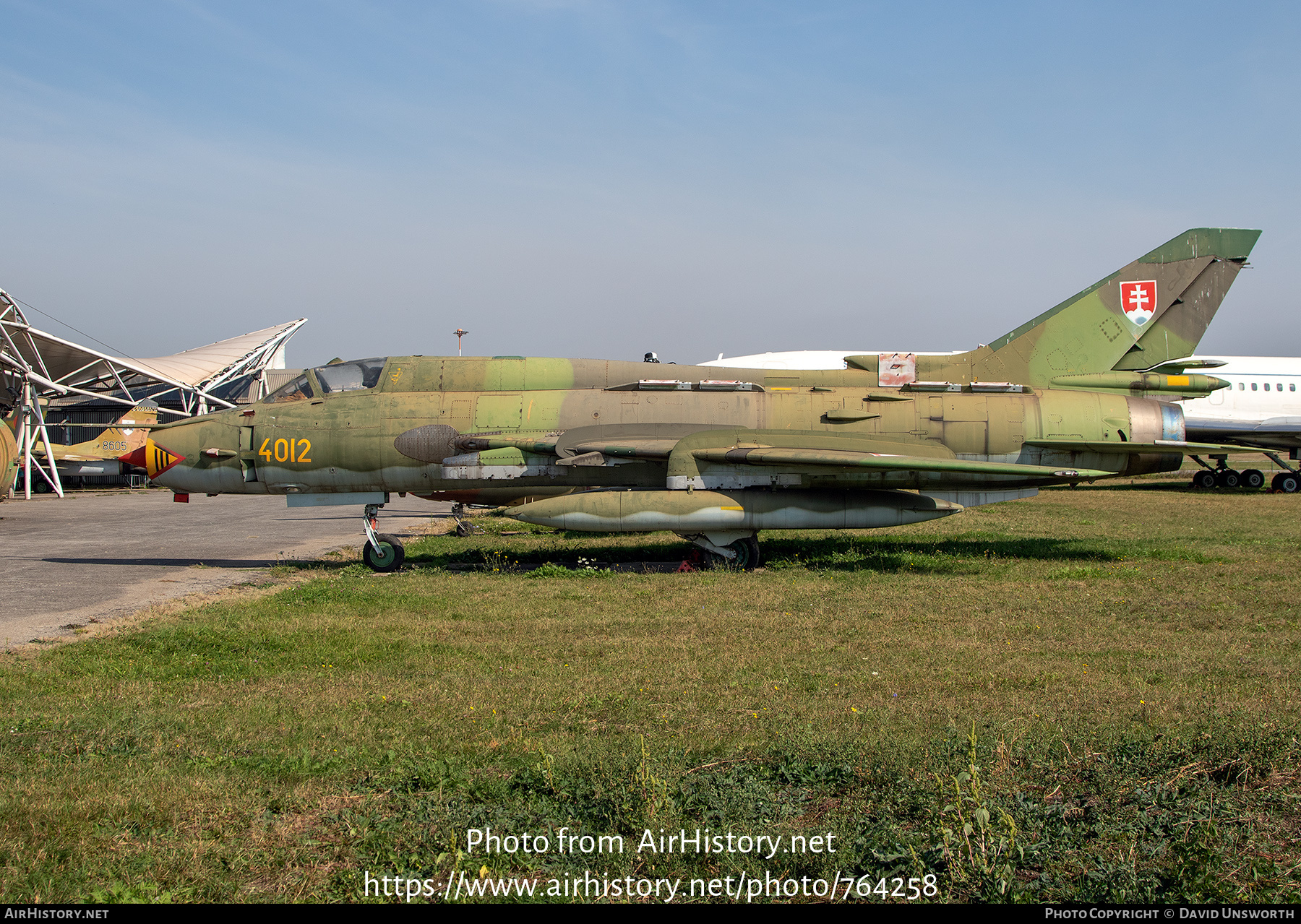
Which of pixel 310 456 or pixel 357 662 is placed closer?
pixel 357 662

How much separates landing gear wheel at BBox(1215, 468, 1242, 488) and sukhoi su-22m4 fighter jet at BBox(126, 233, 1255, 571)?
18.7 metres

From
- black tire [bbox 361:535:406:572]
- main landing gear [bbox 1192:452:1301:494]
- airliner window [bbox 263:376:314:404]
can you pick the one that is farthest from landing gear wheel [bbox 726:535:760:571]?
main landing gear [bbox 1192:452:1301:494]

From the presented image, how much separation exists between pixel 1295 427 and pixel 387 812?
108ft

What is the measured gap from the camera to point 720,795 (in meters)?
4.43

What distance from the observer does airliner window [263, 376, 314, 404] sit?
47.6 ft

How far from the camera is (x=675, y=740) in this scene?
17.8 feet

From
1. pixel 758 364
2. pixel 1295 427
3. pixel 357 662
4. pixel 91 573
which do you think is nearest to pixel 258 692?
pixel 357 662

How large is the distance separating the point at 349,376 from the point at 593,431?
4288 mm

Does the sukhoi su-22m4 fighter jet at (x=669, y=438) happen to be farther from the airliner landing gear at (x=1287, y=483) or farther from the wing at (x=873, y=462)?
the airliner landing gear at (x=1287, y=483)

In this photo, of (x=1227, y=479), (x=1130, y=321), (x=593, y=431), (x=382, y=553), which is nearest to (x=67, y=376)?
(x=382, y=553)

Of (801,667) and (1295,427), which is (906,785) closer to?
(801,667)

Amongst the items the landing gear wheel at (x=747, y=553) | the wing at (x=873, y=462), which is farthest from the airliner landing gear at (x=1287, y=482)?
the landing gear wheel at (x=747, y=553)

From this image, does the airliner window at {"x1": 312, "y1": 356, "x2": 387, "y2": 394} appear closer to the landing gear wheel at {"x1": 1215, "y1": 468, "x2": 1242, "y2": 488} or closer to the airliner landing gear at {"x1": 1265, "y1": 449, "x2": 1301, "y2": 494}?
the airliner landing gear at {"x1": 1265, "y1": 449, "x2": 1301, "y2": 494}

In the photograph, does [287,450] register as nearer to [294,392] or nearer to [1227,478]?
[294,392]
